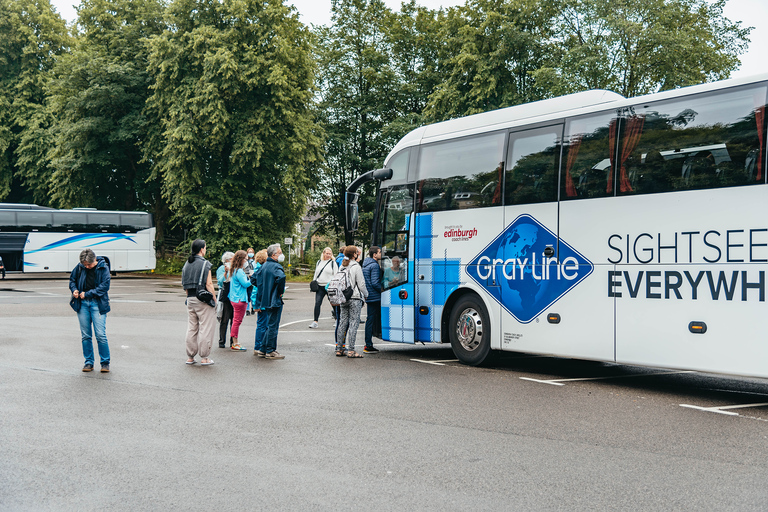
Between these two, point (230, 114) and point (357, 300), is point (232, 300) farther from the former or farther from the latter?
point (230, 114)

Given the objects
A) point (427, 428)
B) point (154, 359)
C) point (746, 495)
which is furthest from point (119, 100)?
point (746, 495)

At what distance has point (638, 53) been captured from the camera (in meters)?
31.1

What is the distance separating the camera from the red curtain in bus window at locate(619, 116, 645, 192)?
29.4 feet

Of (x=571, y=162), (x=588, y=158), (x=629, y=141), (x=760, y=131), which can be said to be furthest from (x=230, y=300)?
(x=760, y=131)

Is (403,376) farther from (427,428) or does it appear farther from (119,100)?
(119,100)

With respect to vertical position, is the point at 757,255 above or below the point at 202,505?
above

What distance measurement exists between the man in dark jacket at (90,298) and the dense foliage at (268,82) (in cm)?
2444

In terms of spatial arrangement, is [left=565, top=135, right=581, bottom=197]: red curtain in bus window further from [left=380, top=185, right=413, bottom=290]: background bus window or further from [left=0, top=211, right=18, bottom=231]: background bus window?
[left=0, top=211, right=18, bottom=231]: background bus window

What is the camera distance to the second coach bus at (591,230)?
26.2ft

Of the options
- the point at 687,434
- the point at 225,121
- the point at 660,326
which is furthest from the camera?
the point at 225,121

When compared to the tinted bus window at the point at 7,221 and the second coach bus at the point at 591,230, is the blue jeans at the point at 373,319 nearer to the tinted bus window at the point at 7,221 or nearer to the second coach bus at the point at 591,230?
the second coach bus at the point at 591,230

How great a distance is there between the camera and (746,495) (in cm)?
477

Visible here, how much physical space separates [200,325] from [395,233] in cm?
362

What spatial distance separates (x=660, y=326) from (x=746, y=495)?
402cm
